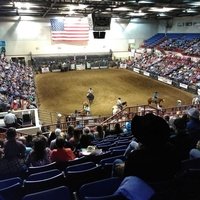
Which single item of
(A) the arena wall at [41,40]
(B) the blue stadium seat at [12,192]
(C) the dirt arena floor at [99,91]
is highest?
(A) the arena wall at [41,40]

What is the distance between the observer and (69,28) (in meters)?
37.3

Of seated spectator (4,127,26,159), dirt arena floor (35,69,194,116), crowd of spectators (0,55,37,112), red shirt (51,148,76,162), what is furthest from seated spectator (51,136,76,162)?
dirt arena floor (35,69,194,116)

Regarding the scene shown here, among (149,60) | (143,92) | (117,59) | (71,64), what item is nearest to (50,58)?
(71,64)

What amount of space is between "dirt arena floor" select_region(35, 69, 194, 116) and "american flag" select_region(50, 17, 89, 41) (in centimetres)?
748

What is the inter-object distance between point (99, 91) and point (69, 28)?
16091 mm

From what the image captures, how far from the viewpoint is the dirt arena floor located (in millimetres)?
20711

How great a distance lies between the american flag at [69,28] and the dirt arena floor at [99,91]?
7484 mm

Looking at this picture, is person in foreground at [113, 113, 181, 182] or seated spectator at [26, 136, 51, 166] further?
seated spectator at [26, 136, 51, 166]

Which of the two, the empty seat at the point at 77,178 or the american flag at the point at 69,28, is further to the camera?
the american flag at the point at 69,28

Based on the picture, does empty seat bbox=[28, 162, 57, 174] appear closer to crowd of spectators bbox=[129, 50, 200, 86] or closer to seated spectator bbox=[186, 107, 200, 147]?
seated spectator bbox=[186, 107, 200, 147]

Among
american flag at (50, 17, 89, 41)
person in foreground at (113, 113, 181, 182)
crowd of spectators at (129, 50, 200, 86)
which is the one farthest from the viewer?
american flag at (50, 17, 89, 41)

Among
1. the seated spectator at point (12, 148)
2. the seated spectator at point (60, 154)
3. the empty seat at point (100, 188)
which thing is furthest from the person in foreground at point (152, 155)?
the seated spectator at point (12, 148)

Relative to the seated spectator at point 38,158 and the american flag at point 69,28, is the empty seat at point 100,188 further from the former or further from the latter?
the american flag at point 69,28

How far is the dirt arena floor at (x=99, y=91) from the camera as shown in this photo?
67.9ft
